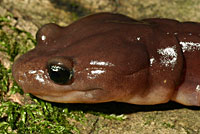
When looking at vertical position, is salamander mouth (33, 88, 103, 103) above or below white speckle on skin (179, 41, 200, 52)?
below

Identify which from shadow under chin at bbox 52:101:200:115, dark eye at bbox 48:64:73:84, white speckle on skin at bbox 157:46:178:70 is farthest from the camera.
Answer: shadow under chin at bbox 52:101:200:115

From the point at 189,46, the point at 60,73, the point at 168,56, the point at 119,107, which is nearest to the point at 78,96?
the point at 60,73

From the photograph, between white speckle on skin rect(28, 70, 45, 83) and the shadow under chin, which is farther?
the shadow under chin

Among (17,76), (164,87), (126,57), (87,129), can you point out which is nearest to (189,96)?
(164,87)

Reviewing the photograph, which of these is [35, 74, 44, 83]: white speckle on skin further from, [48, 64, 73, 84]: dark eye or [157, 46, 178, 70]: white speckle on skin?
[157, 46, 178, 70]: white speckle on skin

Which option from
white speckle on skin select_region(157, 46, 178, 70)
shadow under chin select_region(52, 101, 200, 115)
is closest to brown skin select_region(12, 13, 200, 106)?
white speckle on skin select_region(157, 46, 178, 70)

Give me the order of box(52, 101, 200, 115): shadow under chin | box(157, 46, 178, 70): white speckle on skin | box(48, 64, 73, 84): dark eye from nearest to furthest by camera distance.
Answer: box(48, 64, 73, 84): dark eye, box(157, 46, 178, 70): white speckle on skin, box(52, 101, 200, 115): shadow under chin
